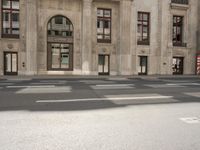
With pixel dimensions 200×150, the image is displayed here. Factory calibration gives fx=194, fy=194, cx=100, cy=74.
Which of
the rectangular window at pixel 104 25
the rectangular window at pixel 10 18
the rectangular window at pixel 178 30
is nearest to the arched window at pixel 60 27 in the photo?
the rectangular window at pixel 104 25

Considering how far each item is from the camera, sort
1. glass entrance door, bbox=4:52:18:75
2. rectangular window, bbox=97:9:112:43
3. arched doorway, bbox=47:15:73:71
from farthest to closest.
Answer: rectangular window, bbox=97:9:112:43 < arched doorway, bbox=47:15:73:71 < glass entrance door, bbox=4:52:18:75

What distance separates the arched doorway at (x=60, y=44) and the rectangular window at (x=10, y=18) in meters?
3.74

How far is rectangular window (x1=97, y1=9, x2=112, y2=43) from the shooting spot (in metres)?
24.7

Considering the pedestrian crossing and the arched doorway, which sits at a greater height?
the arched doorway

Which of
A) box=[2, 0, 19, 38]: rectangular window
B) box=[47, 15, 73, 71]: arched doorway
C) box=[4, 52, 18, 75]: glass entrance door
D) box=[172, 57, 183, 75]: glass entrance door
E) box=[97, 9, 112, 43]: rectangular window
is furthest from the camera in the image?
box=[172, 57, 183, 75]: glass entrance door

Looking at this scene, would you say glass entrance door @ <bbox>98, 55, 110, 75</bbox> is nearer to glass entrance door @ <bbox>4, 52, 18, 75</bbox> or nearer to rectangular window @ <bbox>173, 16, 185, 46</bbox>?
glass entrance door @ <bbox>4, 52, 18, 75</bbox>

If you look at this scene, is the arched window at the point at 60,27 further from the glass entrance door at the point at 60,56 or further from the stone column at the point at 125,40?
the stone column at the point at 125,40

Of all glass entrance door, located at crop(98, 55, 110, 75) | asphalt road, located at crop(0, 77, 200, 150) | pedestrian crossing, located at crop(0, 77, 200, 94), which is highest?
glass entrance door, located at crop(98, 55, 110, 75)

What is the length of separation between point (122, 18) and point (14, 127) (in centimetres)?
2200

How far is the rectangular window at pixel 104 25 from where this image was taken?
24.7 metres

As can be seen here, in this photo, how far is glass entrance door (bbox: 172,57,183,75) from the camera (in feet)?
90.6

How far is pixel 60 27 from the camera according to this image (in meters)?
23.6

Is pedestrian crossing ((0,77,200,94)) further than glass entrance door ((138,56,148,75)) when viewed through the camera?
No

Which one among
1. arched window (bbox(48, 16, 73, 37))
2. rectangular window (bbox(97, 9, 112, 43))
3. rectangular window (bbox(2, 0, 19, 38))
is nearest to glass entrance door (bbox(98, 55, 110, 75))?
rectangular window (bbox(97, 9, 112, 43))
